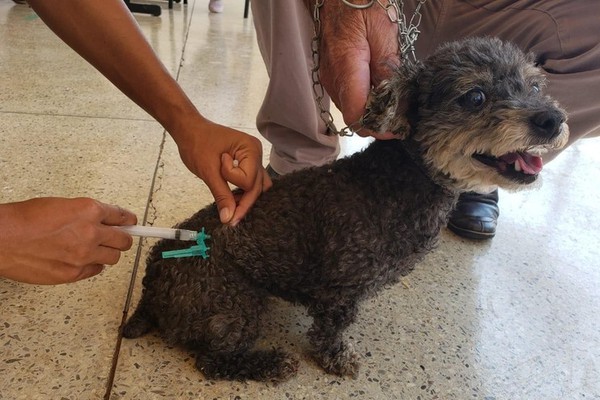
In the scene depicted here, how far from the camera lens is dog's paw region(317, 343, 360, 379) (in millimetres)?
1650

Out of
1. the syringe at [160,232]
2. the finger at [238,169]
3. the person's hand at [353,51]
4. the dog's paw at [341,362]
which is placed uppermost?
the person's hand at [353,51]

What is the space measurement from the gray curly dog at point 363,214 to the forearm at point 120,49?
39 centimetres

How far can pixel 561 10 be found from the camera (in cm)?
217

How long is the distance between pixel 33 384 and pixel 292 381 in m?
0.77

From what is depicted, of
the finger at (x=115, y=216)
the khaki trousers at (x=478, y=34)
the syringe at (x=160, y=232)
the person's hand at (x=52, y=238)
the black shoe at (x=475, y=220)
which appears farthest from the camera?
the black shoe at (x=475, y=220)

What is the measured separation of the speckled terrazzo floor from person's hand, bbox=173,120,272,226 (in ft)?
1.72

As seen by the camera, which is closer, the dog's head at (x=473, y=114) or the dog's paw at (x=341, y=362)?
the dog's head at (x=473, y=114)

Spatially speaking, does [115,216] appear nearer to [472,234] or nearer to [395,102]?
[395,102]

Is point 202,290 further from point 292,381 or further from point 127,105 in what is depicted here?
point 127,105

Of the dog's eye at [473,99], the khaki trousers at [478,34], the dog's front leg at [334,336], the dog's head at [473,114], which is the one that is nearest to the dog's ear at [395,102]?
the dog's head at [473,114]

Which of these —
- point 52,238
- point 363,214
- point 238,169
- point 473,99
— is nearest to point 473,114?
point 473,99

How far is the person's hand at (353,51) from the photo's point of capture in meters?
1.70

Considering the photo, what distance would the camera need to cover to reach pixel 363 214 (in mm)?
1526

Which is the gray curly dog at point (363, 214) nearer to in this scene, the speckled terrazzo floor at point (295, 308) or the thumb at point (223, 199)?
the thumb at point (223, 199)
